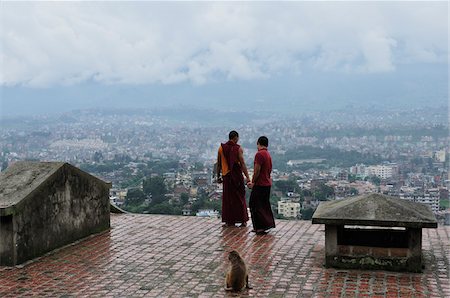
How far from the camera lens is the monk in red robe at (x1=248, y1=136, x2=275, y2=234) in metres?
10.9

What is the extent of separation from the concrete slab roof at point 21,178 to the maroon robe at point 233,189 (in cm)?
312

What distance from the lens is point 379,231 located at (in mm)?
8727

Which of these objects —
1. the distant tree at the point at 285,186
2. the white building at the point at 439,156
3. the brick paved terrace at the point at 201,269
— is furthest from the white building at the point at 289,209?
the white building at the point at 439,156

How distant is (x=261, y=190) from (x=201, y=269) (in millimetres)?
2988

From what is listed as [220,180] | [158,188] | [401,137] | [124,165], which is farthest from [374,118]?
[220,180]

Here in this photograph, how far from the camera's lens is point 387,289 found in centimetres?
731

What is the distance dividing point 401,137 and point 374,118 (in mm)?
28005

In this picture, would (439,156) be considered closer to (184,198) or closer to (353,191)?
(353,191)

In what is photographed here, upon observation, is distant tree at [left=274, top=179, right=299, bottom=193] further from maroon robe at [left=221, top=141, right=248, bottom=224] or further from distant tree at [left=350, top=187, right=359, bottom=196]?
maroon robe at [left=221, top=141, right=248, bottom=224]

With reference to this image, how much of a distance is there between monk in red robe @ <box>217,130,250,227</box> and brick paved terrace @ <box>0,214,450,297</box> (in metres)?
0.50

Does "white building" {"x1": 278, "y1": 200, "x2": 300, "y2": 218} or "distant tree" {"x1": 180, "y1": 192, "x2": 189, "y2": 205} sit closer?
"white building" {"x1": 278, "y1": 200, "x2": 300, "y2": 218}

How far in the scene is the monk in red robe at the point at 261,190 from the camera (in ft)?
35.8

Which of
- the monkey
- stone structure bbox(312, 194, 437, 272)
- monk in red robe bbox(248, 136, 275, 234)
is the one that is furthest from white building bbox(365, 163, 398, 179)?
the monkey

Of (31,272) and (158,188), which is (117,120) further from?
(31,272)
